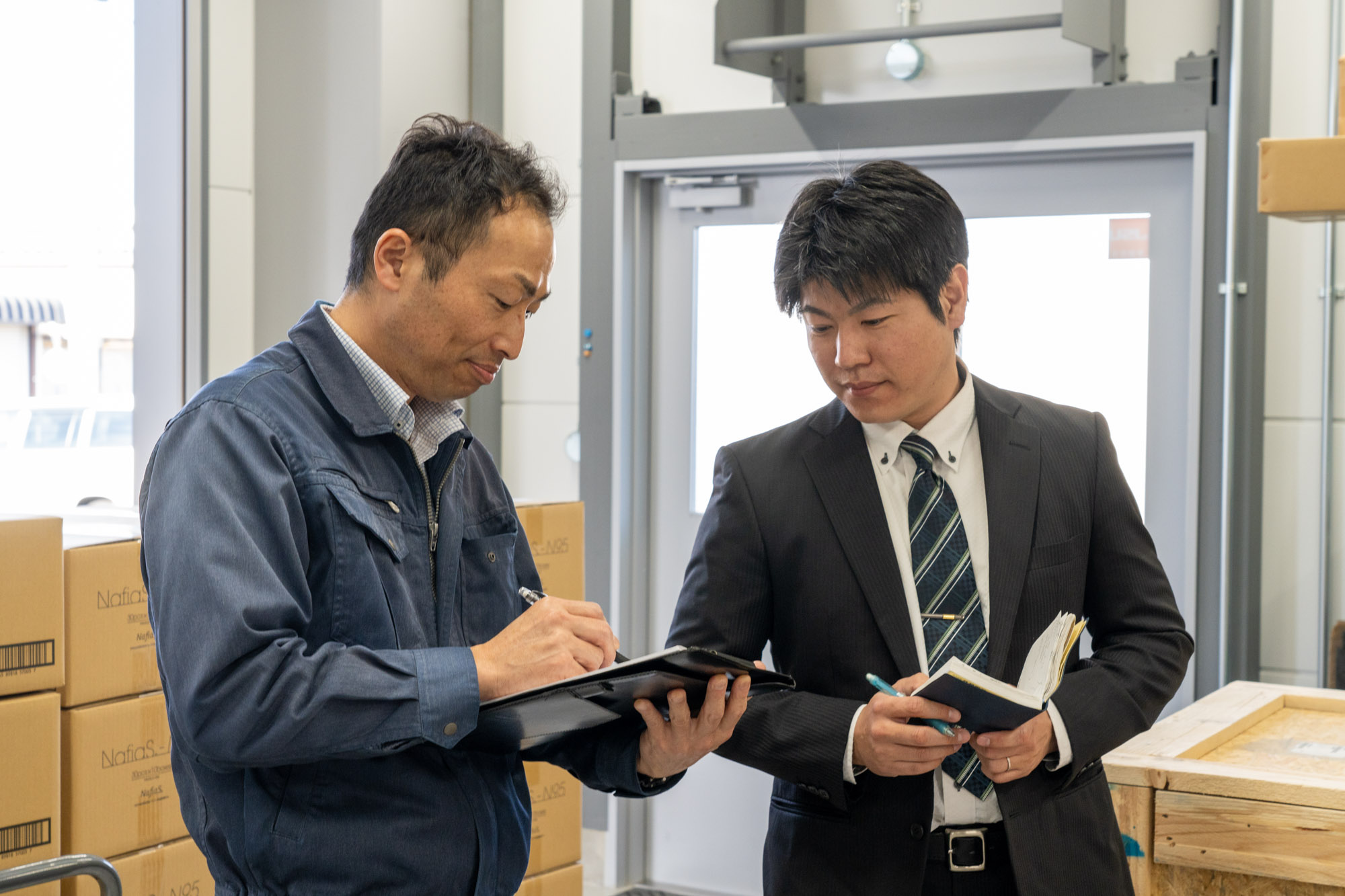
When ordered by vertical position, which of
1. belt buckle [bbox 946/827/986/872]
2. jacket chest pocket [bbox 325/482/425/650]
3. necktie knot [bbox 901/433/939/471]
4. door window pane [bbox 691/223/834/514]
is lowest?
belt buckle [bbox 946/827/986/872]

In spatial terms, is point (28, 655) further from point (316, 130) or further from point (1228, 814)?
point (316, 130)

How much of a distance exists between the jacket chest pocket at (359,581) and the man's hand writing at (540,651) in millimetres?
95

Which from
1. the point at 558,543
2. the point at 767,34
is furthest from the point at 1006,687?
the point at 767,34

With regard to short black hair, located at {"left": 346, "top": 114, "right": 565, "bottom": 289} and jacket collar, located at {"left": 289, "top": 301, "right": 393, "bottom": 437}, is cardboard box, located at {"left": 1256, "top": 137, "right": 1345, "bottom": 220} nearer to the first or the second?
short black hair, located at {"left": 346, "top": 114, "right": 565, "bottom": 289}

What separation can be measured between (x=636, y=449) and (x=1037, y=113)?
1428 millimetres

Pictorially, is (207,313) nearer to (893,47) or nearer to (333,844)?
(893,47)

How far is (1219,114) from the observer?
9.70ft

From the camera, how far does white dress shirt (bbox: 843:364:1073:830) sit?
1474mm

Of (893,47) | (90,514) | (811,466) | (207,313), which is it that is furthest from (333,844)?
(893,47)

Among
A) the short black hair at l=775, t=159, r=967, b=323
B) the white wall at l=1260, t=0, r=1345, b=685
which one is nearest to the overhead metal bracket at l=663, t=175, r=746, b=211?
the white wall at l=1260, t=0, r=1345, b=685

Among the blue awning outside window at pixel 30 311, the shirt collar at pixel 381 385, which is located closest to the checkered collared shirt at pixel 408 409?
the shirt collar at pixel 381 385

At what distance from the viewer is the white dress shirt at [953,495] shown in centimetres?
147

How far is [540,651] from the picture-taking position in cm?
115

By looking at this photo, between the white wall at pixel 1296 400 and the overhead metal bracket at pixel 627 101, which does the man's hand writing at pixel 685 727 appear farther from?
the overhead metal bracket at pixel 627 101
